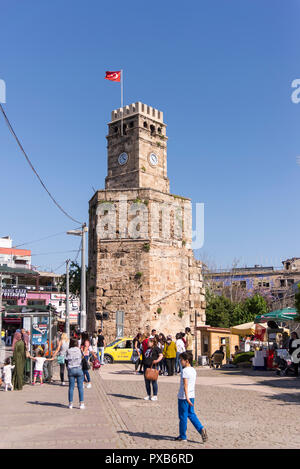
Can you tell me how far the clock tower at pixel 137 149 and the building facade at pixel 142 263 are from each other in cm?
656

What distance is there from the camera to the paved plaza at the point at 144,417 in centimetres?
729

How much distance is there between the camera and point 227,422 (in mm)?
8992

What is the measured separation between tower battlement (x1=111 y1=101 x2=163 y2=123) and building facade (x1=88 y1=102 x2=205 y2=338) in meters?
10.8

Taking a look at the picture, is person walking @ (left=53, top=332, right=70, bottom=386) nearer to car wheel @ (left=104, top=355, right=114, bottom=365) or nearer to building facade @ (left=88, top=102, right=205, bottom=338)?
car wheel @ (left=104, top=355, right=114, bottom=365)

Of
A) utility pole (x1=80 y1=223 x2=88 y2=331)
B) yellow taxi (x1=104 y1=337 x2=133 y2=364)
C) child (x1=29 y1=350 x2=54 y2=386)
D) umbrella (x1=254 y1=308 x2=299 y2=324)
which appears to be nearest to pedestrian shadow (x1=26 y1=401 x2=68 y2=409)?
child (x1=29 y1=350 x2=54 y2=386)

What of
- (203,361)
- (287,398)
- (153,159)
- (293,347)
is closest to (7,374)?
(287,398)

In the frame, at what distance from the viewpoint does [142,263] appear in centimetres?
2909

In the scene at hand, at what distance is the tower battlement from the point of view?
39375 millimetres

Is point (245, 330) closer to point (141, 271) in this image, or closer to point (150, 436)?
point (141, 271)

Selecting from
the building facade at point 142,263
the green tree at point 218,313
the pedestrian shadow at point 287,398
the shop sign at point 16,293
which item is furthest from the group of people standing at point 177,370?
the shop sign at point 16,293

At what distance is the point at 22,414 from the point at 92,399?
2541mm
